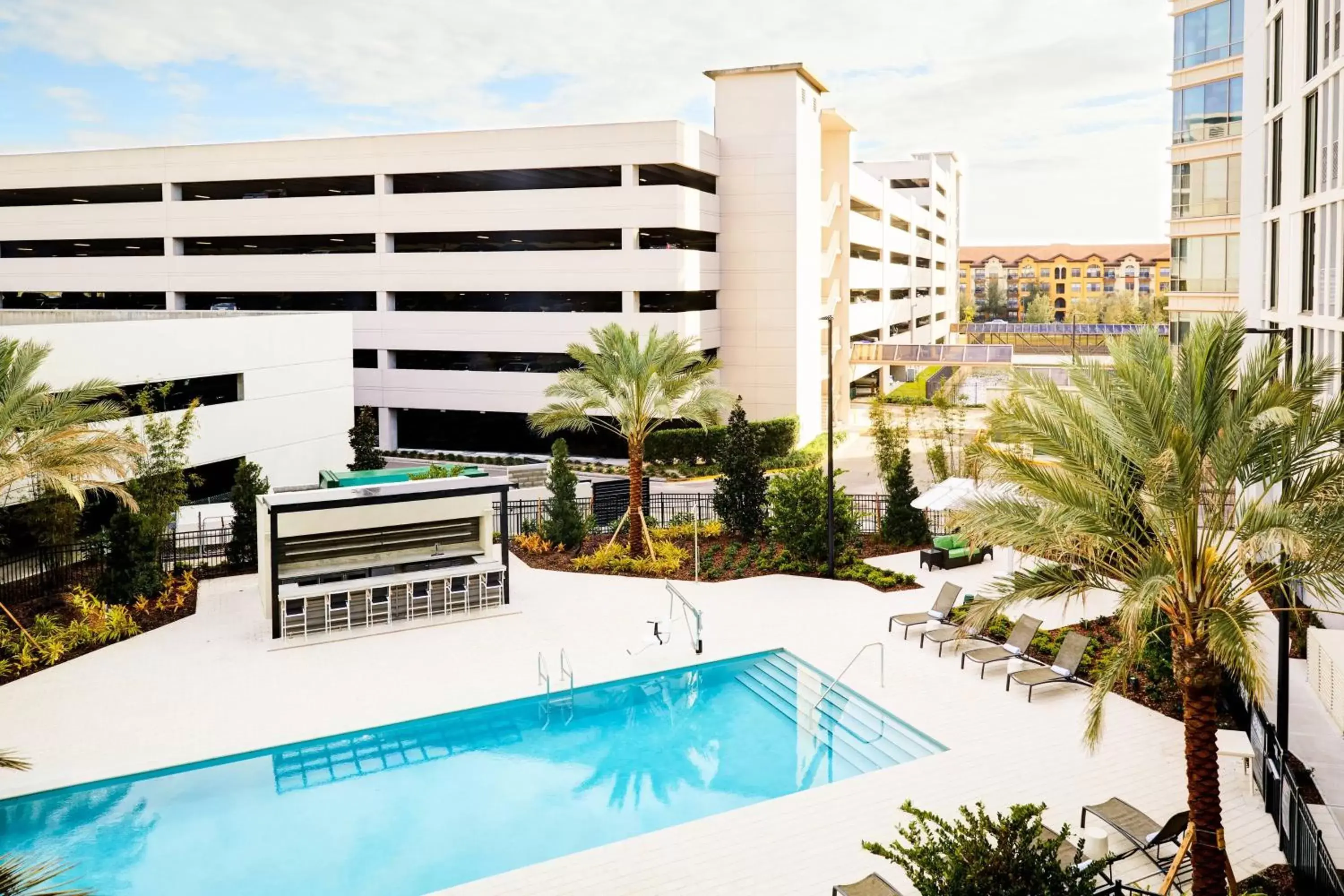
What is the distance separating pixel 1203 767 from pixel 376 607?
1513 cm

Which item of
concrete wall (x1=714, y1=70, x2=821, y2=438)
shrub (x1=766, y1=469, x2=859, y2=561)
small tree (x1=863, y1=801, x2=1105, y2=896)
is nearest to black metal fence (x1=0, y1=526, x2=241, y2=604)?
shrub (x1=766, y1=469, x2=859, y2=561)

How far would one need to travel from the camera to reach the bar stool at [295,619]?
19656mm

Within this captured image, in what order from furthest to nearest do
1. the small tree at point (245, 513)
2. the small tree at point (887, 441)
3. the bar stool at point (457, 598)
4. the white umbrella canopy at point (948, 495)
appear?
the small tree at point (887, 441), the small tree at point (245, 513), the white umbrella canopy at point (948, 495), the bar stool at point (457, 598)

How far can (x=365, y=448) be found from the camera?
114 ft

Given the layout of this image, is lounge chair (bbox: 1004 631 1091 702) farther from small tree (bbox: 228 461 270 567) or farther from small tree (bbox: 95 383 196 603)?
small tree (bbox: 228 461 270 567)

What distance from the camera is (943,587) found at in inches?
776

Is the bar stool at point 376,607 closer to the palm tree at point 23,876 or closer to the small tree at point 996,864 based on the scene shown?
the palm tree at point 23,876

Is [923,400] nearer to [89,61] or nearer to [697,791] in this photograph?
[697,791]

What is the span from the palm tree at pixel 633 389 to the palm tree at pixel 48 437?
945cm

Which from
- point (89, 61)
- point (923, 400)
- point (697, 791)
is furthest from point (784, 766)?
point (89, 61)

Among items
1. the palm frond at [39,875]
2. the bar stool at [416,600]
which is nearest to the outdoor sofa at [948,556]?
the bar stool at [416,600]

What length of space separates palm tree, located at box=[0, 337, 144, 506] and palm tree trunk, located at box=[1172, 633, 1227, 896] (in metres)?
16.2

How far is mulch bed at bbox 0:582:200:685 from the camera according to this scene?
771 inches

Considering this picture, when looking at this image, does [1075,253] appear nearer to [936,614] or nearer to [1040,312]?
[1040,312]
